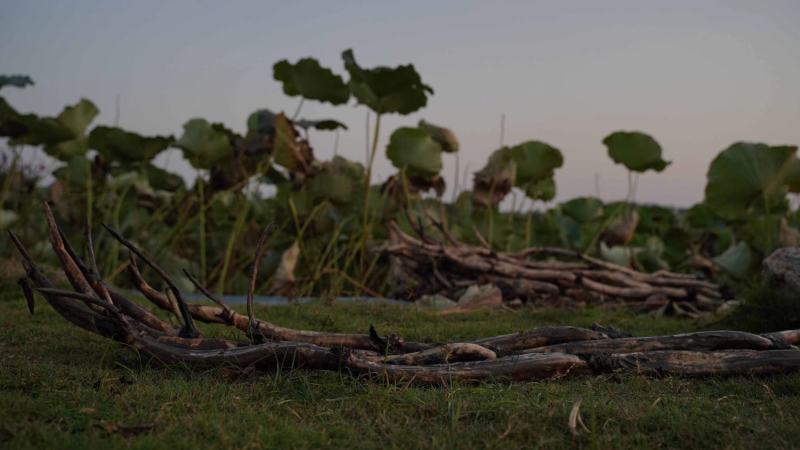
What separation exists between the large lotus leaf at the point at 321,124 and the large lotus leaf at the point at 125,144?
37.5 inches

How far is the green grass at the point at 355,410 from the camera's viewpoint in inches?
71.9

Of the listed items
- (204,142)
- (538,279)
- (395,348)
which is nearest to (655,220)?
(538,279)

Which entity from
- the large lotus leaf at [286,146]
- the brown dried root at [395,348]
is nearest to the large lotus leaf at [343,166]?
the large lotus leaf at [286,146]

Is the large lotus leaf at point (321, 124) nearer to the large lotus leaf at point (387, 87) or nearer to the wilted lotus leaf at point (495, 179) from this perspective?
the large lotus leaf at point (387, 87)

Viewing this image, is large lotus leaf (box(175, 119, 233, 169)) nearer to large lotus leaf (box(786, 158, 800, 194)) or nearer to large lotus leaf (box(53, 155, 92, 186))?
large lotus leaf (box(53, 155, 92, 186))

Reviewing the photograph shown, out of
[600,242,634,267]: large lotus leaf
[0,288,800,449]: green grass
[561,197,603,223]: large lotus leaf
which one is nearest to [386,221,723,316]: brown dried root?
[600,242,634,267]: large lotus leaf

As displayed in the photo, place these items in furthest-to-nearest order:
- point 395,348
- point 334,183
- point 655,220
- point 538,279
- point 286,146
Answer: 1. point 655,220
2. point 334,183
3. point 286,146
4. point 538,279
5. point 395,348

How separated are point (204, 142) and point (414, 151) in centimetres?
149

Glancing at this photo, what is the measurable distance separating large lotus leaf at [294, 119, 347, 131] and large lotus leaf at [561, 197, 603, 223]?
7.72 feet

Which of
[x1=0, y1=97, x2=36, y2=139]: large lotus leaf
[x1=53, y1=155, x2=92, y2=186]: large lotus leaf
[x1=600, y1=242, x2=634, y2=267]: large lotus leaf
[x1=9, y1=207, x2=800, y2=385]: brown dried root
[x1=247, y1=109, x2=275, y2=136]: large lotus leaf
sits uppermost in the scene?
[x1=247, y1=109, x2=275, y2=136]: large lotus leaf

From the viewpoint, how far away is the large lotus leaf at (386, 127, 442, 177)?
5.41 m

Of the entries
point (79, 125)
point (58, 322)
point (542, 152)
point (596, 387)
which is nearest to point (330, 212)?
point (542, 152)

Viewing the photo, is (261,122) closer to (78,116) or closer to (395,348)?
(78,116)

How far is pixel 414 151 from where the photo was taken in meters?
5.45
